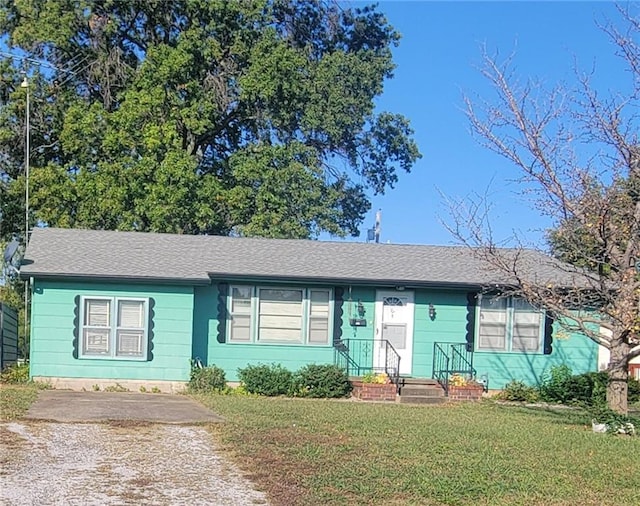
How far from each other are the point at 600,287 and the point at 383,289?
573 centimetres

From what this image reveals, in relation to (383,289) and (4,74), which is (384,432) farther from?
(4,74)

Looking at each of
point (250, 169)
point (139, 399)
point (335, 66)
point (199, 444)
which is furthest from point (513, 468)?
point (335, 66)

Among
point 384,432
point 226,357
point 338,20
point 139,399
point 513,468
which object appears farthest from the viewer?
point 338,20

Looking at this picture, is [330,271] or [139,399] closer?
[139,399]

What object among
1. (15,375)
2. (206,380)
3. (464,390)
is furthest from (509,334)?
(15,375)

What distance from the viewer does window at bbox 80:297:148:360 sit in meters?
16.1

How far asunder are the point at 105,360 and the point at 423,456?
28.5 feet

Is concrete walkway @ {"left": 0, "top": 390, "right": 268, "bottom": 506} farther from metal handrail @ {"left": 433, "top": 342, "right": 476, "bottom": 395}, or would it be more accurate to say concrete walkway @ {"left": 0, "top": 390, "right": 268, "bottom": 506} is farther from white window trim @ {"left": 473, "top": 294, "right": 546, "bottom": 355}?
white window trim @ {"left": 473, "top": 294, "right": 546, "bottom": 355}

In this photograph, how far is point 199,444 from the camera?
973 cm

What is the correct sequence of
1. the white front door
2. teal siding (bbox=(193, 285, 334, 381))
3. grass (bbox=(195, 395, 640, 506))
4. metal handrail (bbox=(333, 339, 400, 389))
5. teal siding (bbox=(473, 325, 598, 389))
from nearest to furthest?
1. grass (bbox=(195, 395, 640, 506))
2. teal siding (bbox=(193, 285, 334, 381))
3. metal handrail (bbox=(333, 339, 400, 389))
4. the white front door
5. teal siding (bbox=(473, 325, 598, 389))

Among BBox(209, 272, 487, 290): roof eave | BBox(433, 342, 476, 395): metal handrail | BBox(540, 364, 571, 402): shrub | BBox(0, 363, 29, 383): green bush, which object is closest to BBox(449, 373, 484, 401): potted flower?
BBox(433, 342, 476, 395): metal handrail

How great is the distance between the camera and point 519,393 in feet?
56.2

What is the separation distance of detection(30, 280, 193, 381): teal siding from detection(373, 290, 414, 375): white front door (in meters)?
4.14

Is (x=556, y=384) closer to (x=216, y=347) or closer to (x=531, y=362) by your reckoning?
(x=531, y=362)
